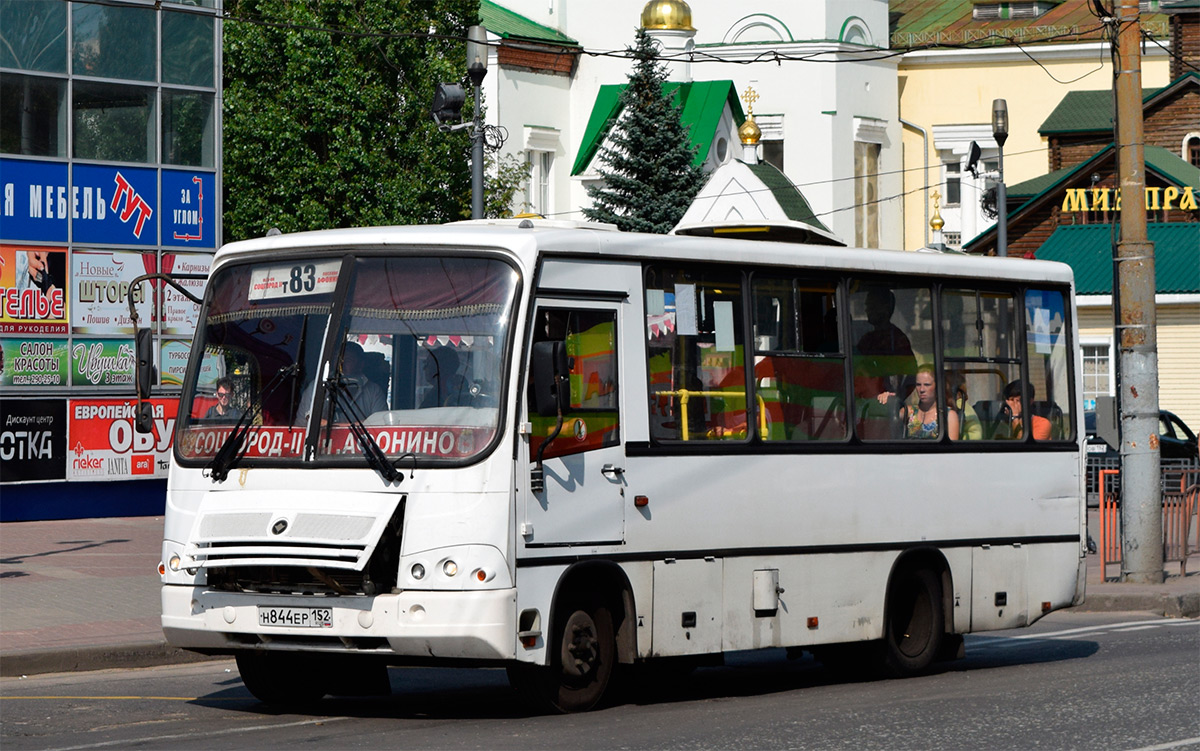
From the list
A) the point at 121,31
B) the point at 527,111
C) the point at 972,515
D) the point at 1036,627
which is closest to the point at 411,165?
→ the point at 527,111

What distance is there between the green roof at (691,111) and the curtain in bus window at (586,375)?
4600 centimetres

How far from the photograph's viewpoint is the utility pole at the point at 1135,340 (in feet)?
64.4

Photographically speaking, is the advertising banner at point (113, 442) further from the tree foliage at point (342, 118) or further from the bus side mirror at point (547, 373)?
the tree foliage at point (342, 118)

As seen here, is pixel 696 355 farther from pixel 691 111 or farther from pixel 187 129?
pixel 691 111

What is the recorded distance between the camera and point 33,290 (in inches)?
981

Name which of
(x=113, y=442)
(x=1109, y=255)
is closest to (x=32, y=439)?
(x=113, y=442)

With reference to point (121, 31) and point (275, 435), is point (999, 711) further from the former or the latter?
point (121, 31)

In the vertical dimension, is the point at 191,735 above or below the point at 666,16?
below

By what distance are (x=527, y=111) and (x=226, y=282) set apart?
4932 centimetres

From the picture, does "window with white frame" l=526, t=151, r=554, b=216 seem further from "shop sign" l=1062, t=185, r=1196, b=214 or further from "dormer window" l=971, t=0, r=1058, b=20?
"dormer window" l=971, t=0, r=1058, b=20

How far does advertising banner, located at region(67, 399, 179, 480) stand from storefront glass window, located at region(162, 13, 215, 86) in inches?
179

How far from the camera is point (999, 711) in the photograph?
11.3 meters

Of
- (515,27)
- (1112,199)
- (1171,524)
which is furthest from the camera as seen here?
(515,27)

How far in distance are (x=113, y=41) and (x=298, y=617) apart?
57.4 feet
